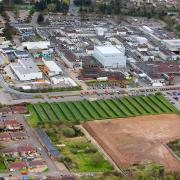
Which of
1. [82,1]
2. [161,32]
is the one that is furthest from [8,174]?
[82,1]

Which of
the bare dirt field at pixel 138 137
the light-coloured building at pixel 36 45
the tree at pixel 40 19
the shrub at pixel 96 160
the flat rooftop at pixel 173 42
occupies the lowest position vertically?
the bare dirt field at pixel 138 137

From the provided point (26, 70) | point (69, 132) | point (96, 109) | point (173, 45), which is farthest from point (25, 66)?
point (173, 45)

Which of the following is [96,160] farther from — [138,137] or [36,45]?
[36,45]

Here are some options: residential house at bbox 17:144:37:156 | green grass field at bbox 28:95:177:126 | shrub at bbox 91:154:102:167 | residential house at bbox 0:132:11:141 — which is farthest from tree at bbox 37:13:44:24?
shrub at bbox 91:154:102:167

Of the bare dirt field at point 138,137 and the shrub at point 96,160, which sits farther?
the bare dirt field at point 138,137

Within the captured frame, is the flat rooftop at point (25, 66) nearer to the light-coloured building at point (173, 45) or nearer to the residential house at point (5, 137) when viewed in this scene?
the residential house at point (5, 137)

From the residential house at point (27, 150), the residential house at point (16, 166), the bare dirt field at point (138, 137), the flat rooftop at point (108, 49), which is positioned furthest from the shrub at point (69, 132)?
the flat rooftop at point (108, 49)

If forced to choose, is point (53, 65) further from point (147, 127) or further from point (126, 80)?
point (147, 127)
